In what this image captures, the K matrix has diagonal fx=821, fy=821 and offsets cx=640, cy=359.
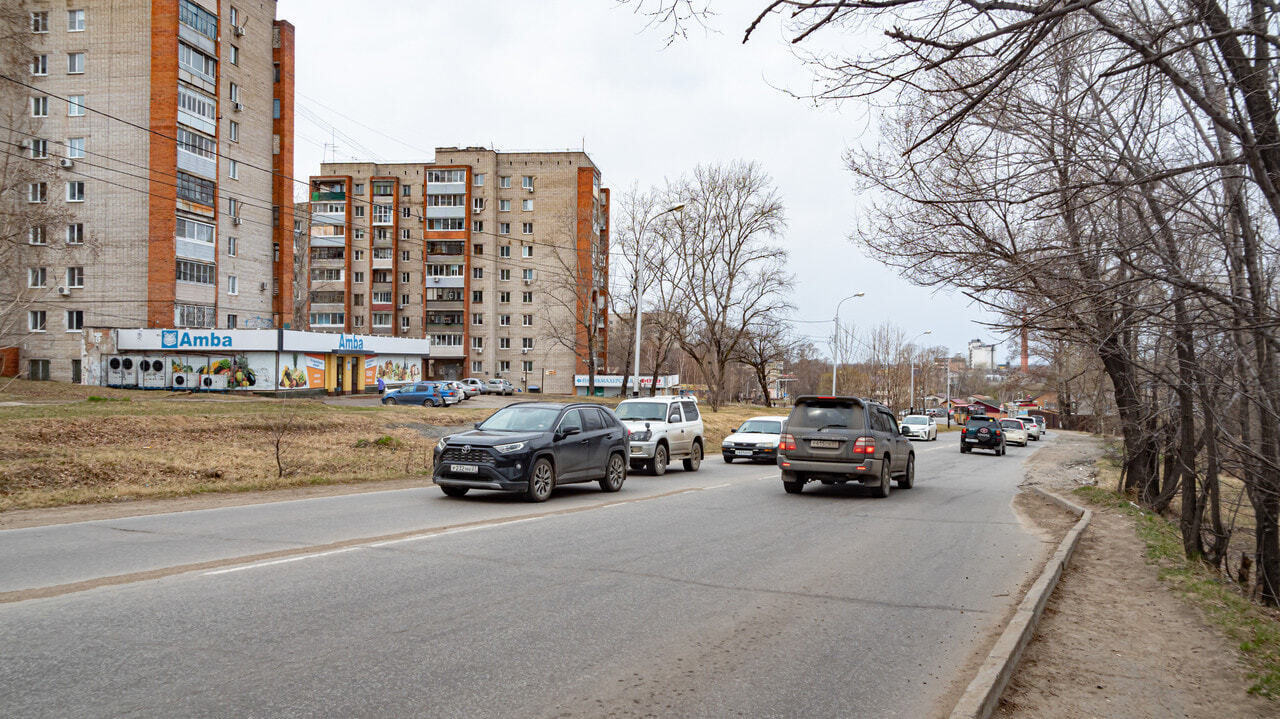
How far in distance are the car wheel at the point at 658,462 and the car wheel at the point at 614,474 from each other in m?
4.14

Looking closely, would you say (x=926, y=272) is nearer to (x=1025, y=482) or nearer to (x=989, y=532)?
(x=989, y=532)

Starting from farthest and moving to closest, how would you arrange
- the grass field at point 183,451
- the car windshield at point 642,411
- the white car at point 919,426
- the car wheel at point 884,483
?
the white car at point 919,426 → the car windshield at point 642,411 → the car wheel at point 884,483 → the grass field at point 183,451

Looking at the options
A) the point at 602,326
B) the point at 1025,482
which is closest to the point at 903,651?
the point at 1025,482

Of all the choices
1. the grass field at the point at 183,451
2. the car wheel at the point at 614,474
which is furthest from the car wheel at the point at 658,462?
the grass field at the point at 183,451

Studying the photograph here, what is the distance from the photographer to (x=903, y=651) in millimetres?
5785

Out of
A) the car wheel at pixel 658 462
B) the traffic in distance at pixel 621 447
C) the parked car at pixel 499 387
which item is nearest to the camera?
the traffic in distance at pixel 621 447

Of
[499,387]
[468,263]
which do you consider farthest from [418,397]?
[468,263]

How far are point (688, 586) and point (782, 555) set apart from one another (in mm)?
2237

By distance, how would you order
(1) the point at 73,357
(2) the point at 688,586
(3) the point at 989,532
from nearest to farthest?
(2) the point at 688,586 < (3) the point at 989,532 < (1) the point at 73,357

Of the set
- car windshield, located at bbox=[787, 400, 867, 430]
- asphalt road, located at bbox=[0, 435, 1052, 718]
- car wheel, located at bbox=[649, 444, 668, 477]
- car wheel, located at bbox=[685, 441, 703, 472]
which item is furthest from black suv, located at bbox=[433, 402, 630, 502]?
car wheel, located at bbox=[685, 441, 703, 472]

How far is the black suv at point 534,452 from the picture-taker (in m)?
12.9

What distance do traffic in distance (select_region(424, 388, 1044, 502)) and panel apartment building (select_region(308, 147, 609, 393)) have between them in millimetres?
64288

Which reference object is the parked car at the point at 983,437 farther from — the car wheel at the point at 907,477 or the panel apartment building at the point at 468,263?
the panel apartment building at the point at 468,263

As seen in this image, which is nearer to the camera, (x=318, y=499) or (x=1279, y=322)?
(x=1279, y=322)
